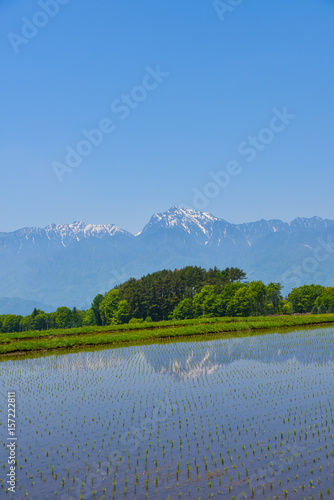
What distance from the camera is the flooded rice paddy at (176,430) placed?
44.0 feet

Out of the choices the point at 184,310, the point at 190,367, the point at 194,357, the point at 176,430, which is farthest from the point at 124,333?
the point at 176,430

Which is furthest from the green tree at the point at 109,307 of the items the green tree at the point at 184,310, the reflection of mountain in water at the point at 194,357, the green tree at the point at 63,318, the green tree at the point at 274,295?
the reflection of mountain in water at the point at 194,357

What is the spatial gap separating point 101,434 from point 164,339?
42244 mm

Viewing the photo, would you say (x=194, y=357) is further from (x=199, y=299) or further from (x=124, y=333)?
(x=199, y=299)

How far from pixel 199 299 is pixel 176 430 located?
9664 centimetres

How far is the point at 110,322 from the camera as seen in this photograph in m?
130

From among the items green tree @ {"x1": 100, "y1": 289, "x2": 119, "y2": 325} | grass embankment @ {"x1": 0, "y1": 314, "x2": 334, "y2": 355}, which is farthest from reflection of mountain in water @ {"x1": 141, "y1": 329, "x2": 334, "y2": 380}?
green tree @ {"x1": 100, "y1": 289, "x2": 119, "y2": 325}

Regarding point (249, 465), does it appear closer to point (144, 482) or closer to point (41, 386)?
point (144, 482)

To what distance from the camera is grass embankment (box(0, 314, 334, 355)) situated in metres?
55.6

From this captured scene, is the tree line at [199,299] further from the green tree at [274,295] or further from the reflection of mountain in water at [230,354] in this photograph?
the reflection of mountain in water at [230,354]

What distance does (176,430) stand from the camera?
18.5 m

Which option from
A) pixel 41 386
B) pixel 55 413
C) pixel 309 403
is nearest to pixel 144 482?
pixel 55 413

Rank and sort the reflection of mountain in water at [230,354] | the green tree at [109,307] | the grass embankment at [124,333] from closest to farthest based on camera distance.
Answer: the reflection of mountain in water at [230,354], the grass embankment at [124,333], the green tree at [109,307]

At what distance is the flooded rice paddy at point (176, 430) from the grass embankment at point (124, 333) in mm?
20292
